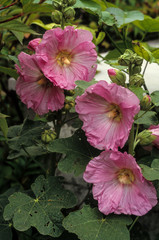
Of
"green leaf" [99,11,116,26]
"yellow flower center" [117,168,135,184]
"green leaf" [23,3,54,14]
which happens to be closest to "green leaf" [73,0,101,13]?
"green leaf" [99,11,116,26]

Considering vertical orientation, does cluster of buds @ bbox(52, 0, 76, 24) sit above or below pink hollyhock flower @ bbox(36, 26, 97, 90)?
above

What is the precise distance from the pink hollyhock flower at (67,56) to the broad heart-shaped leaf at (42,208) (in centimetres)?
31

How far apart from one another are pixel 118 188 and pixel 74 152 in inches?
6.6

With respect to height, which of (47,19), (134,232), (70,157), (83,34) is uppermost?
(83,34)

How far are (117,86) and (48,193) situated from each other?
397mm

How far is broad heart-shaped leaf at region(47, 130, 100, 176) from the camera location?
3.15ft

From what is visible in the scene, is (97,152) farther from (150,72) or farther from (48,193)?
(150,72)

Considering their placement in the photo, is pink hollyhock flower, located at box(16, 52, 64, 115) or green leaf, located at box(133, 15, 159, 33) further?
green leaf, located at box(133, 15, 159, 33)

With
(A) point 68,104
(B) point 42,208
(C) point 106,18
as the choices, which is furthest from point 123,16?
(B) point 42,208

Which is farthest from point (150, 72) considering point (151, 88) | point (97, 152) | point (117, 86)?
point (117, 86)

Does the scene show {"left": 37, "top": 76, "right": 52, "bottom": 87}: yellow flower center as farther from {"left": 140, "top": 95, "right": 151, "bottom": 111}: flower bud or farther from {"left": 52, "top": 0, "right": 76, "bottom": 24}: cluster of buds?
{"left": 140, "top": 95, "right": 151, "bottom": 111}: flower bud

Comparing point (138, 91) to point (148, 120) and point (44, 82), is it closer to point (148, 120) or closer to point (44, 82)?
point (148, 120)

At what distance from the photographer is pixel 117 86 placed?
83cm

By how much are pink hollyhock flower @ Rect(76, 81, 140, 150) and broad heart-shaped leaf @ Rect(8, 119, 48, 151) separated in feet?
1.09
